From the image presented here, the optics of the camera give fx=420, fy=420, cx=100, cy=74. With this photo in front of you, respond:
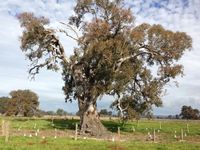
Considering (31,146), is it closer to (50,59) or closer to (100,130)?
(100,130)

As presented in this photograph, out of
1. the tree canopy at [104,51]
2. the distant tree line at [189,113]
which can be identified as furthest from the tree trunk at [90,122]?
the distant tree line at [189,113]

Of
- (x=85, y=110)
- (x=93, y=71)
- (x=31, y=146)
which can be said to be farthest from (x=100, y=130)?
(x=31, y=146)

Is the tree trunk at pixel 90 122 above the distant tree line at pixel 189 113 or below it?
below

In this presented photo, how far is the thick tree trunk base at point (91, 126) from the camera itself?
50.5m

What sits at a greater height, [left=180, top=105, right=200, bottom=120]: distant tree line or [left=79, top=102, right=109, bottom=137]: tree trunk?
[left=180, top=105, right=200, bottom=120]: distant tree line

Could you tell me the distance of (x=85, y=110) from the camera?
52.5m

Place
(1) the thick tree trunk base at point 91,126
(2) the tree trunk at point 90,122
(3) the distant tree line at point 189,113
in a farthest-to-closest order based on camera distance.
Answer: (3) the distant tree line at point 189,113 → (2) the tree trunk at point 90,122 → (1) the thick tree trunk base at point 91,126

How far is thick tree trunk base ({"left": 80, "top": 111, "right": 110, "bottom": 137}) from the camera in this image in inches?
1987

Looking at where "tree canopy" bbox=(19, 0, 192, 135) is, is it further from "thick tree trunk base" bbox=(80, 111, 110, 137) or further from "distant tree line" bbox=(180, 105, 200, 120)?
"distant tree line" bbox=(180, 105, 200, 120)

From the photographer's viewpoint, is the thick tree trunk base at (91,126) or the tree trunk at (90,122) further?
the tree trunk at (90,122)

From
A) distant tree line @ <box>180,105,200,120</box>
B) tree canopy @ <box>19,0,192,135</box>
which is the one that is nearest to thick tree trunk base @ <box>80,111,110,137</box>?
tree canopy @ <box>19,0,192,135</box>

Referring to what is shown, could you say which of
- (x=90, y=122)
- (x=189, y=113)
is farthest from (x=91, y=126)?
(x=189, y=113)

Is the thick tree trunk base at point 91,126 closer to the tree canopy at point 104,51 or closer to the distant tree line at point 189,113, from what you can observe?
the tree canopy at point 104,51

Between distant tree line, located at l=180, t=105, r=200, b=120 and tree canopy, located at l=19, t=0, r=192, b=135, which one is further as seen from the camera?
distant tree line, located at l=180, t=105, r=200, b=120
